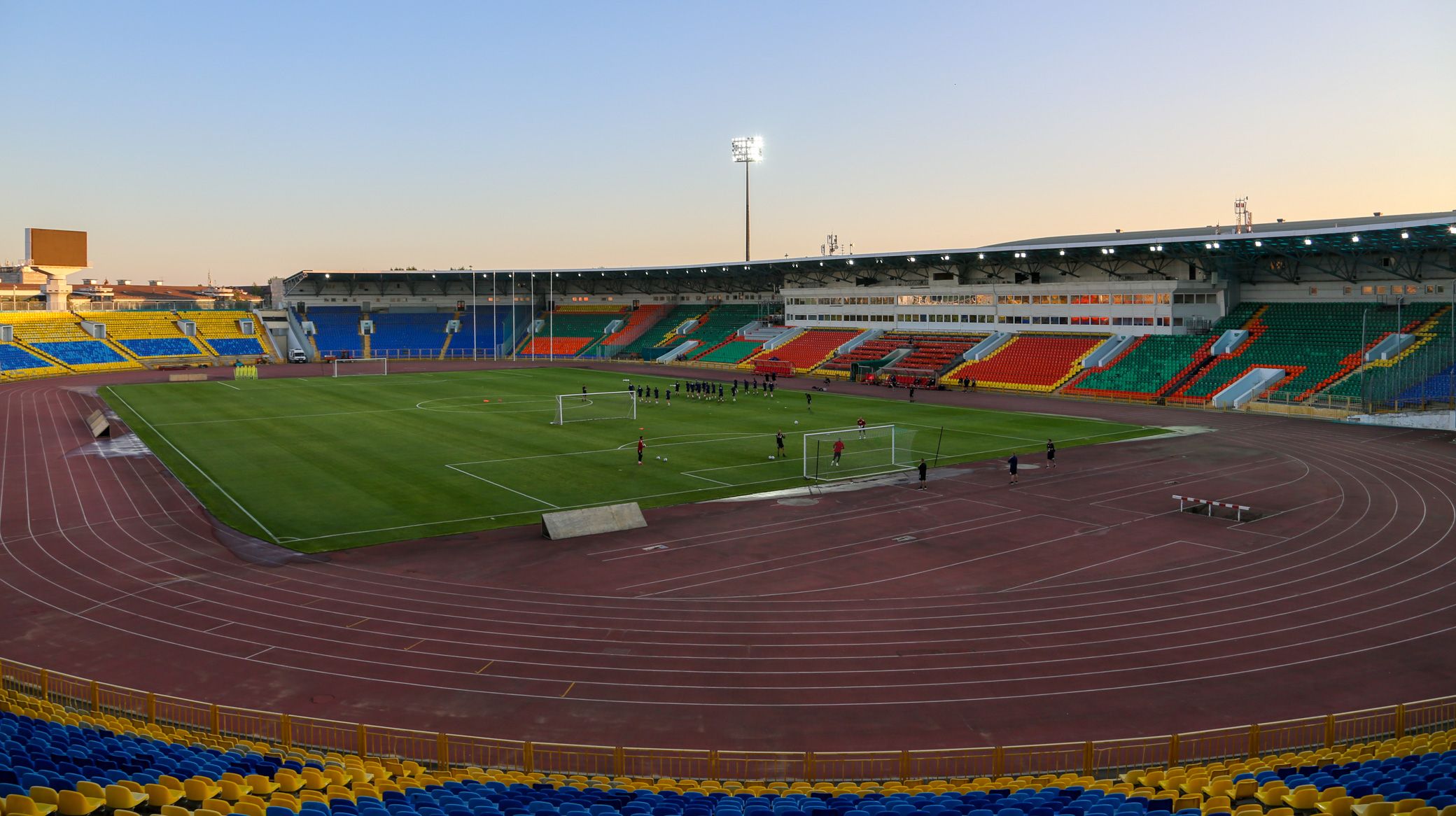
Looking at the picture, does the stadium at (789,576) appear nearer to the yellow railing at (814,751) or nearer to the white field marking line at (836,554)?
the yellow railing at (814,751)

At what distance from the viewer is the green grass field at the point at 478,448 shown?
29.4 metres

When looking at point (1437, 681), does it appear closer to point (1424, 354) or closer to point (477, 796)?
point (477, 796)

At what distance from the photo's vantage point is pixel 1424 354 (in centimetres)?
5125

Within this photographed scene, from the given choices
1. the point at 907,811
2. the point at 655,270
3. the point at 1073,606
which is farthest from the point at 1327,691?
the point at 655,270

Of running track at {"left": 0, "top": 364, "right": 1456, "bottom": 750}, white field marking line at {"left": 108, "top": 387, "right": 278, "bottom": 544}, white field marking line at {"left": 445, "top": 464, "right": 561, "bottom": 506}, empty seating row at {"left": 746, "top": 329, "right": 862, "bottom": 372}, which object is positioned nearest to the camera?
running track at {"left": 0, "top": 364, "right": 1456, "bottom": 750}

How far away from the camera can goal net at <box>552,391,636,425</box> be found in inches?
2005

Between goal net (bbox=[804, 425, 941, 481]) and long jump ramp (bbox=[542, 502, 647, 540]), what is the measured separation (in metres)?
9.29

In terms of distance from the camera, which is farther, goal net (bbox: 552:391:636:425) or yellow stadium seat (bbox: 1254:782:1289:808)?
goal net (bbox: 552:391:636:425)

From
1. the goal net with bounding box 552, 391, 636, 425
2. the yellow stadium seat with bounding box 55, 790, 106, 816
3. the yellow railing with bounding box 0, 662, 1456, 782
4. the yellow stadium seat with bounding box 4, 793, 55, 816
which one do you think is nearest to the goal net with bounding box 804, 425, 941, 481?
the goal net with bounding box 552, 391, 636, 425

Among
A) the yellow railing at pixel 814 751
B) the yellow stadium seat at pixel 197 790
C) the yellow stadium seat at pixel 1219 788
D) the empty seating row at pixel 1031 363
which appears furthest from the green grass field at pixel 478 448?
the yellow stadium seat at pixel 1219 788

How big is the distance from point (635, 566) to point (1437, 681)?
16.1 metres

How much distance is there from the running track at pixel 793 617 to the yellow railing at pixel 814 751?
553mm

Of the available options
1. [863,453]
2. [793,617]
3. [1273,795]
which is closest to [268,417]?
[863,453]

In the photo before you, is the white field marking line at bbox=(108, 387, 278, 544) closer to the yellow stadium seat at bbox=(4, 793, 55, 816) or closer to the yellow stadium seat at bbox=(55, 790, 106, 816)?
the yellow stadium seat at bbox=(55, 790, 106, 816)
